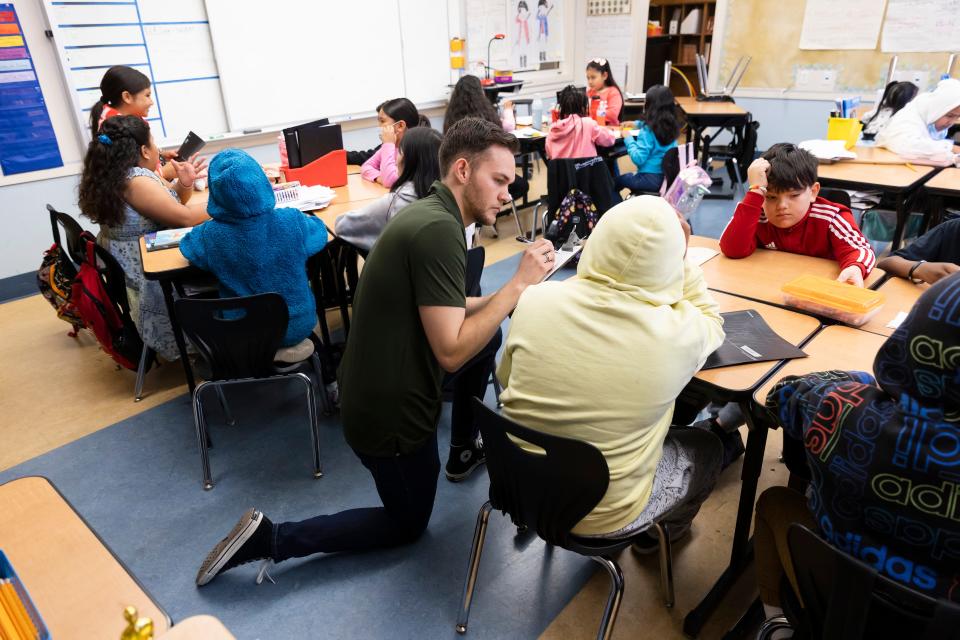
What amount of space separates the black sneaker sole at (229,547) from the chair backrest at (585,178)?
9.29ft

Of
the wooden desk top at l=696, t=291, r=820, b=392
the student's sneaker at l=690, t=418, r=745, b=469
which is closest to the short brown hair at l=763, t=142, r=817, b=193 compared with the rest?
the wooden desk top at l=696, t=291, r=820, b=392

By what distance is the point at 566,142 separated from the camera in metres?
4.07

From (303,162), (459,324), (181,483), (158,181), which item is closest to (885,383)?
(459,324)

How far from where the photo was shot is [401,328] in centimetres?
150

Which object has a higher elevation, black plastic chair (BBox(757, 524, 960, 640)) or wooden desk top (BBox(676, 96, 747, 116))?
wooden desk top (BBox(676, 96, 747, 116))

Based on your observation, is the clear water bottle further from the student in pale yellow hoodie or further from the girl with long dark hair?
the student in pale yellow hoodie

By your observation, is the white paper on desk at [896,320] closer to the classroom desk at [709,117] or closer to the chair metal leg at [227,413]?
the chair metal leg at [227,413]

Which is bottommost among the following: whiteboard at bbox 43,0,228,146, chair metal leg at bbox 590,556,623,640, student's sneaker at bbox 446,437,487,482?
student's sneaker at bbox 446,437,487,482

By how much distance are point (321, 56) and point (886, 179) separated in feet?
13.9

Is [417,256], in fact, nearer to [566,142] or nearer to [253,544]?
[253,544]

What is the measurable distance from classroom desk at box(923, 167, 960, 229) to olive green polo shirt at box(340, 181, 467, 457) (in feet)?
8.77

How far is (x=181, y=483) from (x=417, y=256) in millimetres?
1473

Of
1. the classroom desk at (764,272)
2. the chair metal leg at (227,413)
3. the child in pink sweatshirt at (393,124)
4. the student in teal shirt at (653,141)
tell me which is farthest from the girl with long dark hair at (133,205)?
the student in teal shirt at (653,141)

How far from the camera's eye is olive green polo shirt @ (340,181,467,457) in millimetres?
1426
